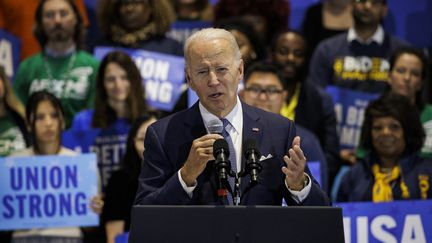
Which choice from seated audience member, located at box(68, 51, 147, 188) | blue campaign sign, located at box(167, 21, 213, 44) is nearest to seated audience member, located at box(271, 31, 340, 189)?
seated audience member, located at box(68, 51, 147, 188)

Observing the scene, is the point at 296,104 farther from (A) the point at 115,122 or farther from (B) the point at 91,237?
(B) the point at 91,237

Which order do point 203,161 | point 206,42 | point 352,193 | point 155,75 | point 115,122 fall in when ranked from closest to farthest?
1. point 203,161
2. point 206,42
3. point 352,193
4. point 115,122
5. point 155,75

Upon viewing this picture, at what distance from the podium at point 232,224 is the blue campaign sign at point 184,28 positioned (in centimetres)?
442

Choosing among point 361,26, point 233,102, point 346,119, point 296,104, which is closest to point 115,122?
point 296,104

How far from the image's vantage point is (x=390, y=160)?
17.7 feet

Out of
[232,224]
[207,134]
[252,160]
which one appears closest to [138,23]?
[207,134]

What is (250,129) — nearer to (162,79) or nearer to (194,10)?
(162,79)

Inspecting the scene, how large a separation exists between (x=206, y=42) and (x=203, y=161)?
0.44 metres

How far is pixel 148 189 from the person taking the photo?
3180 mm

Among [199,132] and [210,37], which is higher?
[210,37]

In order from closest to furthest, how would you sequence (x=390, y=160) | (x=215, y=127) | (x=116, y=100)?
(x=215, y=127) → (x=390, y=160) → (x=116, y=100)

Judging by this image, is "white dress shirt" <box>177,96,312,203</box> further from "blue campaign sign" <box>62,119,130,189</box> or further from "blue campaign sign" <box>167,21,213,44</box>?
"blue campaign sign" <box>167,21,213,44</box>

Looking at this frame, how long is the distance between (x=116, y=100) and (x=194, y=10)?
5.06 feet

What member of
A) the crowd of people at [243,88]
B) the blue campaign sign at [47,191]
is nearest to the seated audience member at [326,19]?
the crowd of people at [243,88]
